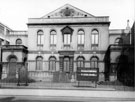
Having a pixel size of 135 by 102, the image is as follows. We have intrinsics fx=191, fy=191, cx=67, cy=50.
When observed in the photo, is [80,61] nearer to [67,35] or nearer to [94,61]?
[94,61]

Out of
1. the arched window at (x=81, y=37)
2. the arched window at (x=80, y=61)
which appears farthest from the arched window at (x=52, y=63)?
the arched window at (x=81, y=37)

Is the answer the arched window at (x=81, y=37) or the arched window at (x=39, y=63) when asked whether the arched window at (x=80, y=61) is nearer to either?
the arched window at (x=81, y=37)

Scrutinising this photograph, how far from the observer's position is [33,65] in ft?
107

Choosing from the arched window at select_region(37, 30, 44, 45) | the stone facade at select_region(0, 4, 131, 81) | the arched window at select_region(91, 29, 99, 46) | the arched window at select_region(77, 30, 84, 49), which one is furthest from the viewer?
the arched window at select_region(37, 30, 44, 45)

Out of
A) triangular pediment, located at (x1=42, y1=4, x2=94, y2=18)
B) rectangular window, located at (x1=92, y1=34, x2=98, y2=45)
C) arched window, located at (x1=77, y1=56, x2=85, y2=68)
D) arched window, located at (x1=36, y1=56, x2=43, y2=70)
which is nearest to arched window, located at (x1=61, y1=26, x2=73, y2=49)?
triangular pediment, located at (x1=42, y1=4, x2=94, y2=18)

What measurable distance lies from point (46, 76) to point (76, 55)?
6.12m

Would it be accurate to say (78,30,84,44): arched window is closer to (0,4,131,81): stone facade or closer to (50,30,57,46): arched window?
(0,4,131,81): stone facade

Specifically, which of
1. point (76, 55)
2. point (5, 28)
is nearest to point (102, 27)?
point (76, 55)

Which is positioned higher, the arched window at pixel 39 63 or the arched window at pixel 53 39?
the arched window at pixel 53 39

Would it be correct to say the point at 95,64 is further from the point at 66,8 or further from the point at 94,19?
the point at 66,8

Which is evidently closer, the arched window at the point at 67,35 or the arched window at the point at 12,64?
the arched window at the point at 12,64

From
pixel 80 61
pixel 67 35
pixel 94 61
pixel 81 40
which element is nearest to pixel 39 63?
pixel 67 35

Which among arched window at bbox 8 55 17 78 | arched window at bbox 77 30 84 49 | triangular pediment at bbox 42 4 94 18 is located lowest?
arched window at bbox 8 55 17 78

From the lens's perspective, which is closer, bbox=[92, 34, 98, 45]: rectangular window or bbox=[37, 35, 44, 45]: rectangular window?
bbox=[92, 34, 98, 45]: rectangular window
